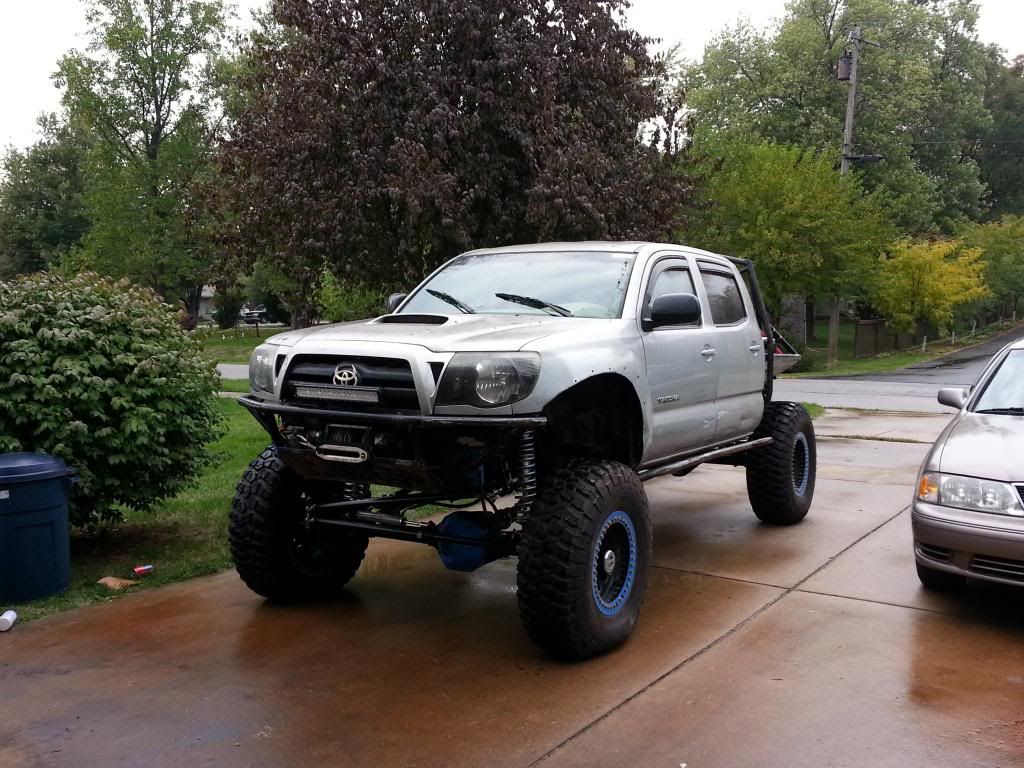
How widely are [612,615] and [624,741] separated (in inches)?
40.1

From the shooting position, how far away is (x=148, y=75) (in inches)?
1529

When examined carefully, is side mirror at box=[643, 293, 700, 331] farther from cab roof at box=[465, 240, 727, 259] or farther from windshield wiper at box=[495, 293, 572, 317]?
cab roof at box=[465, 240, 727, 259]

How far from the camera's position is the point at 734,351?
6445mm

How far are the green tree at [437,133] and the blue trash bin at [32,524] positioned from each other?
527 centimetres

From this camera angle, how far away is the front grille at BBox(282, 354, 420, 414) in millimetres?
4453

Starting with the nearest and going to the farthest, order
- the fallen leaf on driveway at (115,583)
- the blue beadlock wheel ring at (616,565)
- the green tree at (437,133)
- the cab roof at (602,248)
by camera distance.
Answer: the blue beadlock wheel ring at (616,565), the fallen leaf on driveway at (115,583), the cab roof at (602,248), the green tree at (437,133)

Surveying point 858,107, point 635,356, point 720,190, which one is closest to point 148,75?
point 720,190

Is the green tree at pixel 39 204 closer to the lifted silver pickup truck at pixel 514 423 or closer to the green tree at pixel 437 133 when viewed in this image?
the green tree at pixel 437 133

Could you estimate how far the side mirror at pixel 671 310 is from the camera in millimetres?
5250

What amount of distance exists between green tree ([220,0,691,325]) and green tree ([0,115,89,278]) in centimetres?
4478

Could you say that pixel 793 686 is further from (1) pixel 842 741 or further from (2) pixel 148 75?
(2) pixel 148 75

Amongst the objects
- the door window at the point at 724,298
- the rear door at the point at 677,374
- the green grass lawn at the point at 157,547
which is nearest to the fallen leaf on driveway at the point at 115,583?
the green grass lawn at the point at 157,547

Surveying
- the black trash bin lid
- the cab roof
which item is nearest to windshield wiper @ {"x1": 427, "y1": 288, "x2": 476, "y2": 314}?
the cab roof

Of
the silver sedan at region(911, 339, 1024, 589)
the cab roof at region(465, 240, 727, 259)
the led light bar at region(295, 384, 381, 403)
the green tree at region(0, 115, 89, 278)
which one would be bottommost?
the silver sedan at region(911, 339, 1024, 589)
